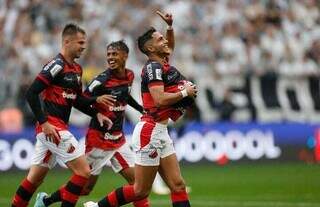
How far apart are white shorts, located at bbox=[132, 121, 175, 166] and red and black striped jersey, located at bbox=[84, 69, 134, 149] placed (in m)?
1.32

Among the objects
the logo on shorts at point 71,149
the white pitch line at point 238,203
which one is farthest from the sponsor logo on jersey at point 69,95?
the white pitch line at point 238,203

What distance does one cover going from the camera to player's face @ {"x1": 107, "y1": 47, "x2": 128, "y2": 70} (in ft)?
39.8

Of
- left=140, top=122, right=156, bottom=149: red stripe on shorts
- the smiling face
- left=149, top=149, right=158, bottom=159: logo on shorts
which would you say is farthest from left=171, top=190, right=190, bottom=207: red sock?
the smiling face

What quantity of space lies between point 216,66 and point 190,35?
3.99 ft

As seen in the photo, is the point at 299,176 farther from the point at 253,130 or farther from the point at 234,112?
the point at 234,112

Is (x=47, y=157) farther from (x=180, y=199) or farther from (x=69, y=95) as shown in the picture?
(x=180, y=199)

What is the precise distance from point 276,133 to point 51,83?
35.4 feet

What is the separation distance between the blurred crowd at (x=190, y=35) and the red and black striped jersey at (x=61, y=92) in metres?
10.2

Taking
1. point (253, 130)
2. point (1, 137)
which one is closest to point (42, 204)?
point (1, 137)

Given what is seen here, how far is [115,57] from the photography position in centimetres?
1214

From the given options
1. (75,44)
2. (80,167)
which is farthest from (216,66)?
(80,167)

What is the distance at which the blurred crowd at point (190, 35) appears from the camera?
73.7 ft

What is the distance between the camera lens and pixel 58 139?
11.5m

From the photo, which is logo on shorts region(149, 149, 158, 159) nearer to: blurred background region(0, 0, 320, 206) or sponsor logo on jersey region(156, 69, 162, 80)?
sponsor logo on jersey region(156, 69, 162, 80)
